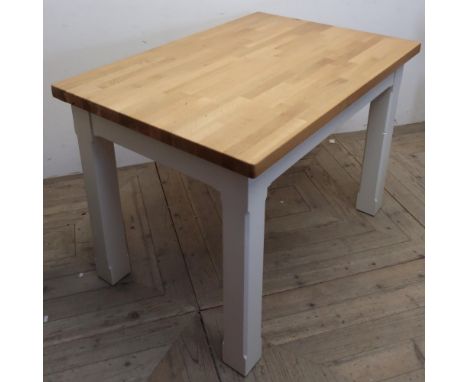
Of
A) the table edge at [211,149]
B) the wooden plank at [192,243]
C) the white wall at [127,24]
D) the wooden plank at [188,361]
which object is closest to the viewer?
the table edge at [211,149]

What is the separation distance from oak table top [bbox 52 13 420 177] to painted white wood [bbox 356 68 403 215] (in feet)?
0.51

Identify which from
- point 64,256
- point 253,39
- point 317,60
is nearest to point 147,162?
point 64,256

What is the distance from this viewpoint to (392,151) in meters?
2.23

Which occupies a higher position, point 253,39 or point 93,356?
point 253,39

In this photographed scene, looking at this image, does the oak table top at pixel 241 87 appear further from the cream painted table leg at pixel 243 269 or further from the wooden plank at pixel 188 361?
the wooden plank at pixel 188 361

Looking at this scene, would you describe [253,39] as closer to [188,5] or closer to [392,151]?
[188,5]

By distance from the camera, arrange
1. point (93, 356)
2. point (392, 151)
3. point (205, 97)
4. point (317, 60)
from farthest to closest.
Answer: point (392, 151) → point (317, 60) → point (93, 356) → point (205, 97)

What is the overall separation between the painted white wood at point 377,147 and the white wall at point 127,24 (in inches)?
25.8

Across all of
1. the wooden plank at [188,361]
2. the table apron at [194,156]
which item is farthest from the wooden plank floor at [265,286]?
the table apron at [194,156]

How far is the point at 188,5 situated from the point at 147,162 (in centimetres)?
68

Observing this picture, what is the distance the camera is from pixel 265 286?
4.93ft

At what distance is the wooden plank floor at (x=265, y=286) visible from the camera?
49.9 inches

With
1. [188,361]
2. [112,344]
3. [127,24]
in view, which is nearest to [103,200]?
[112,344]

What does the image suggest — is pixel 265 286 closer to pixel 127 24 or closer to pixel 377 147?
pixel 377 147
